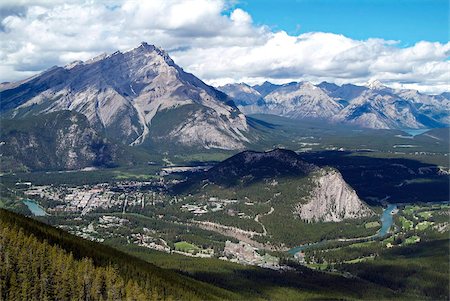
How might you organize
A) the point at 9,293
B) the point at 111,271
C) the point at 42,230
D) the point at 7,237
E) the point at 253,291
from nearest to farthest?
1. the point at 9,293
2. the point at 7,237
3. the point at 111,271
4. the point at 42,230
5. the point at 253,291

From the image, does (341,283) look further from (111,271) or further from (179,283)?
(111,271)

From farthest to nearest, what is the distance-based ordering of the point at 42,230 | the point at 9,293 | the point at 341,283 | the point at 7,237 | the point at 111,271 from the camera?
the point at 341,283 → the point at 42,230 → the point at 111,271 → the point at 7,237 → the point at 9,293

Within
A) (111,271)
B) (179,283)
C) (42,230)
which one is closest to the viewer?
(111,271)

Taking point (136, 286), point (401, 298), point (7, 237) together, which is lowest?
point (401, 298)

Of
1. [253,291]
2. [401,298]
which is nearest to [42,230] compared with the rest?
[253,291]

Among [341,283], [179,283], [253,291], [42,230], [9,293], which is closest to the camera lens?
[9,293]

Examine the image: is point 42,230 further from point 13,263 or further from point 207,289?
point 207,289

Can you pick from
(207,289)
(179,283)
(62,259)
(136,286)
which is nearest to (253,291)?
(207,289)

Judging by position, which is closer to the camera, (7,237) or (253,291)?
(7,237)

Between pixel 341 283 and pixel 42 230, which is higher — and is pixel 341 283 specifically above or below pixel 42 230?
below
